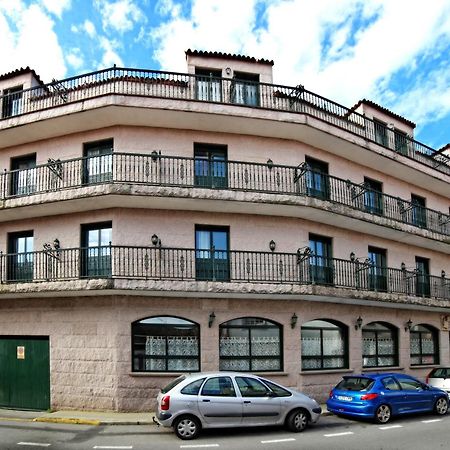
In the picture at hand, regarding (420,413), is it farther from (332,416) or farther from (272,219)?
(272,219)

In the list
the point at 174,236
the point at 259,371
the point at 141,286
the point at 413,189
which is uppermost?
the point at 413,189

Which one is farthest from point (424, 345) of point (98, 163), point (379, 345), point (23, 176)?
point (23, 176)

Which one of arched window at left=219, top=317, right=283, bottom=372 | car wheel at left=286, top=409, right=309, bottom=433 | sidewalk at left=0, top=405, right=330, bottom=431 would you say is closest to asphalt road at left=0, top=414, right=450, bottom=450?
car wheel at left=286, top=409, right=309, bottom=433

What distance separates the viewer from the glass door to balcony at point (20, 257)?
15.5 metres

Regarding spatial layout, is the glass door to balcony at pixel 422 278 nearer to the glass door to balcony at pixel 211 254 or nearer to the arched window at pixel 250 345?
the arched window at pixel 250 345

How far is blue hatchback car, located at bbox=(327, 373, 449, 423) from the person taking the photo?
1249 centimetres

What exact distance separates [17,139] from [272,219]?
9.38m

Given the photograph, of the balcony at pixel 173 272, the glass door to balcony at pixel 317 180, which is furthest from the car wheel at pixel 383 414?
the glass door to balcony at pixel 317 180

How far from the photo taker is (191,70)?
16.7m

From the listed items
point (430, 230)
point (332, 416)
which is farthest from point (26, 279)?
point (430, 230)

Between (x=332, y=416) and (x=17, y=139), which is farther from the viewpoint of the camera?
(x=17, y=139)

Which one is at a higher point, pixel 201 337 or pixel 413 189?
pixel 413 189

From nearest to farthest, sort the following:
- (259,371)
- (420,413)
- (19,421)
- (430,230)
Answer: (19,421) → (420,413) → (259,371) → (430,230)

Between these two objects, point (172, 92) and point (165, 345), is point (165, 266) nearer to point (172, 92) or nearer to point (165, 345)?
point (165, 345)
